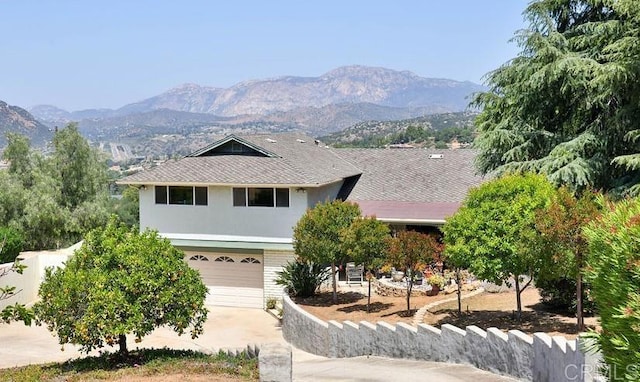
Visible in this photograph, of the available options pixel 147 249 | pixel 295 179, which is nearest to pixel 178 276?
pixel 147 249

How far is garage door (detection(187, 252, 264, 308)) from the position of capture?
1138 inches

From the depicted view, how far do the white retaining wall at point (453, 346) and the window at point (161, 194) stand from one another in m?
9.14

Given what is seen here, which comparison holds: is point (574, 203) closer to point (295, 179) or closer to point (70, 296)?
point (70, 296)

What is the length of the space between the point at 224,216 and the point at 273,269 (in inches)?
124

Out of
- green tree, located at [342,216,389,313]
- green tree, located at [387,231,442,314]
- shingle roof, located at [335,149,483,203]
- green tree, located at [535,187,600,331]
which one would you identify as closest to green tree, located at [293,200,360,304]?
green tree, located at [342,216,389,313]

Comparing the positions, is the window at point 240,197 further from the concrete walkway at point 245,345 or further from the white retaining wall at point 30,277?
the white retaining wall at point 30,277

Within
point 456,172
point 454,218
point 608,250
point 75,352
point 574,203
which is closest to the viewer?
point 608,250

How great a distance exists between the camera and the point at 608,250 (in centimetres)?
596

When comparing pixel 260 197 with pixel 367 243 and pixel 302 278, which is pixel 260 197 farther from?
pixel 367 243

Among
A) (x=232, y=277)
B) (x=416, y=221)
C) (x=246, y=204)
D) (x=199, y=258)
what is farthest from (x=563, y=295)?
(x=199, y=258)

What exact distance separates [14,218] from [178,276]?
103 ft

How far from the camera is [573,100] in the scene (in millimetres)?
22750

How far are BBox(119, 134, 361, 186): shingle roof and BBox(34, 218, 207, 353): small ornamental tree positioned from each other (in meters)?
13.3

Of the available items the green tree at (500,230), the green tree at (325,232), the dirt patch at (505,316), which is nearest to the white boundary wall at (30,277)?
the green tree at (325,232)
